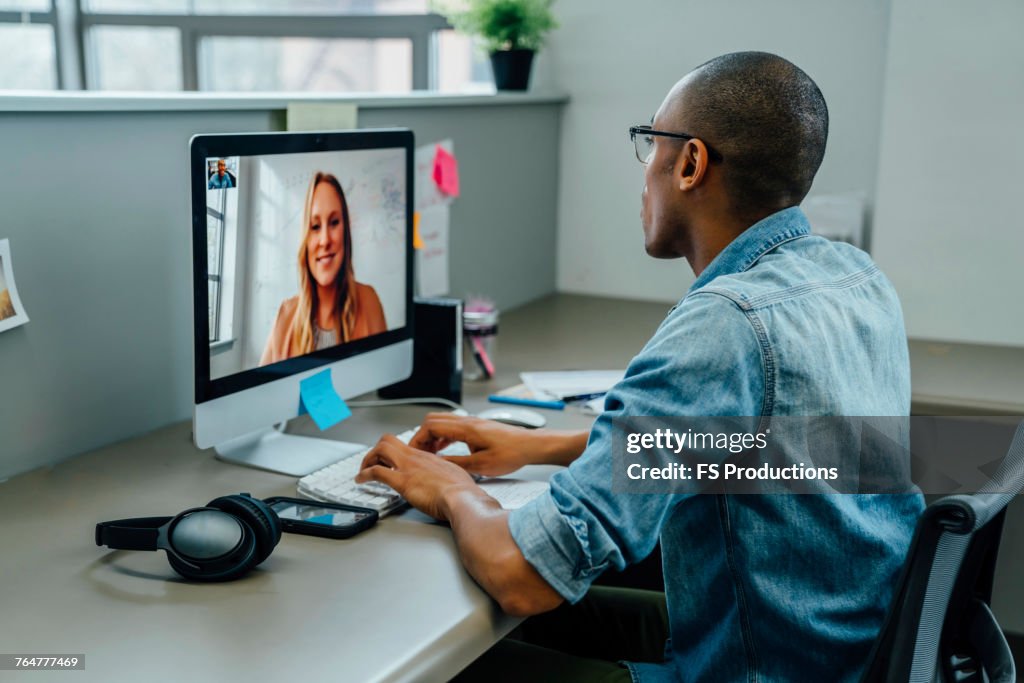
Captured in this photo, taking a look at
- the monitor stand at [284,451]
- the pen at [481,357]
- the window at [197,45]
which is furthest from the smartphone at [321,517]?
the window at [197,45]

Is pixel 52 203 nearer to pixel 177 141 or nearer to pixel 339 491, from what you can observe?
pixel 177 141

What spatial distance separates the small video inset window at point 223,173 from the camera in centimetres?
123

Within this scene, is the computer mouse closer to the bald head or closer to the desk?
the desk

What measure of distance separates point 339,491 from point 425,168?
94 cm

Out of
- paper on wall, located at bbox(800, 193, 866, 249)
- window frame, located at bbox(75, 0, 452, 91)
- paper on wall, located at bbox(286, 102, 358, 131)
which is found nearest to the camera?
paper on wall, located at bbox(286, 102, 358, 131)

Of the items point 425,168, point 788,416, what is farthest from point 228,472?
point 425,168

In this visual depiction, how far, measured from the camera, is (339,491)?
49.8 inches

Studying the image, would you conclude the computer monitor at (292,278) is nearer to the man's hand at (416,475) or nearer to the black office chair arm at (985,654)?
the man's hand at (416,475)

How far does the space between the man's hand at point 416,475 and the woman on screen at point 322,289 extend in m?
0.20

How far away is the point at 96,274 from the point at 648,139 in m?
0.77

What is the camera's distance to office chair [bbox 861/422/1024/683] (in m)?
0.88

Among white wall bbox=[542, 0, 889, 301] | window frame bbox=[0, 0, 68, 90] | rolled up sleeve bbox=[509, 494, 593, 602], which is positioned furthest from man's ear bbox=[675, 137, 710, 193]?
window frame bbox=[0, 0, 68, 90]

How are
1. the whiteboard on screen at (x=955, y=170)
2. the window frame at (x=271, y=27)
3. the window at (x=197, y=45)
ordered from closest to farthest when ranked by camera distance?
the whiteboard on screen at (x=955, y=170), the window frame at (x=271, y=27), the window at (x=197, y=45)

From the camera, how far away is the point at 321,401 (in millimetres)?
1451
